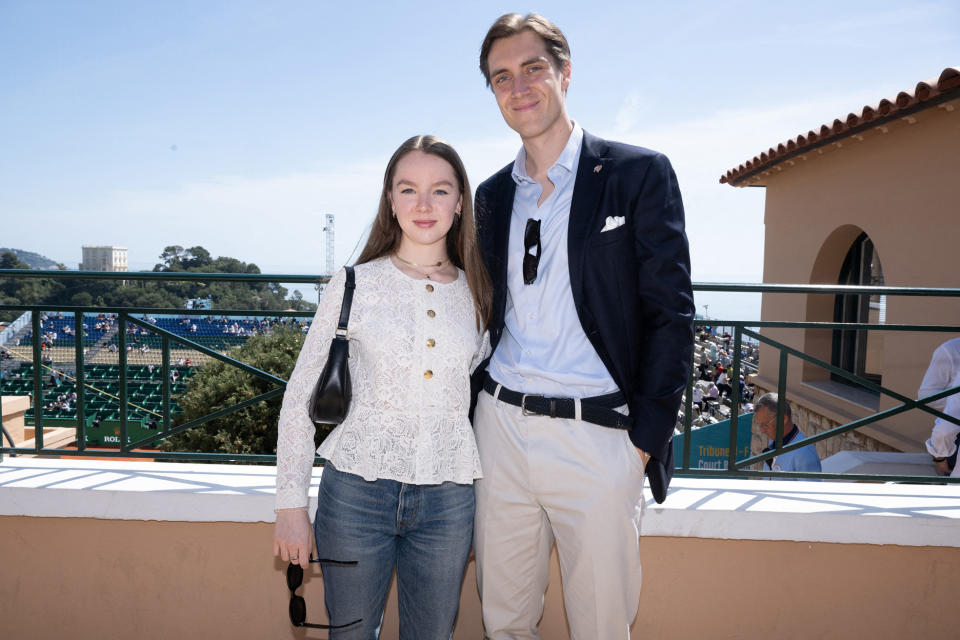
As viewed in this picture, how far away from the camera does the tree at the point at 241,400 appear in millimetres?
8289

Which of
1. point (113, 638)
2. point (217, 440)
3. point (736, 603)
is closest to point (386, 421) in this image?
point (736, 603)

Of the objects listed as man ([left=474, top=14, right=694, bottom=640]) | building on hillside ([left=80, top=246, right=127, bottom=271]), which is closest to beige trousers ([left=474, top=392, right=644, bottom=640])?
man ([left=474, top=14, right=694, bottom=640])

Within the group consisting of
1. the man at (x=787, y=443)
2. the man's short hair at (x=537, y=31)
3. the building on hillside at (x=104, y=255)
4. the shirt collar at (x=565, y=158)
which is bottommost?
the man at (x=787, y=443)

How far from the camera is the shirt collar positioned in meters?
1.64

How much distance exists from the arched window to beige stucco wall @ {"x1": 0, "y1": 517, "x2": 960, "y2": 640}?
23.1 feet

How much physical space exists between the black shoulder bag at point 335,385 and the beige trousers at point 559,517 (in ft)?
1.35

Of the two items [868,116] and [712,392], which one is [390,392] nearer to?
[868,116]

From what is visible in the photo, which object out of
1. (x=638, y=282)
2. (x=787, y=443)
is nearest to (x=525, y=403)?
(x=638, y=282)

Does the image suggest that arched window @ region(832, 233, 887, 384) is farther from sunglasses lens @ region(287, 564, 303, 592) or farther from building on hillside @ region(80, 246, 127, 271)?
building on hillside @ region(80, 246, 127, 271)

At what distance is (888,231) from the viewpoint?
7.10m

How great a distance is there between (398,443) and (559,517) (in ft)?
1.57

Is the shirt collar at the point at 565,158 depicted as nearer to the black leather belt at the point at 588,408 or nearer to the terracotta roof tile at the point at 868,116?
the black leather belt at the point at 588,408

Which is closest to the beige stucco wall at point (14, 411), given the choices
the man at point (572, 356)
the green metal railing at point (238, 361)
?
the green metal railing at point (238, 361)

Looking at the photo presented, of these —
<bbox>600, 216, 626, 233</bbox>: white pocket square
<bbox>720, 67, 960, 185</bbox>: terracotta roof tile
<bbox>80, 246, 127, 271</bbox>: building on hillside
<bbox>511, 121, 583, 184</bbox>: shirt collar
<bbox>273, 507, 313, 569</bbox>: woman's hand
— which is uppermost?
<bbox>80, 246, 127, 271</bbox>: building on hillside
